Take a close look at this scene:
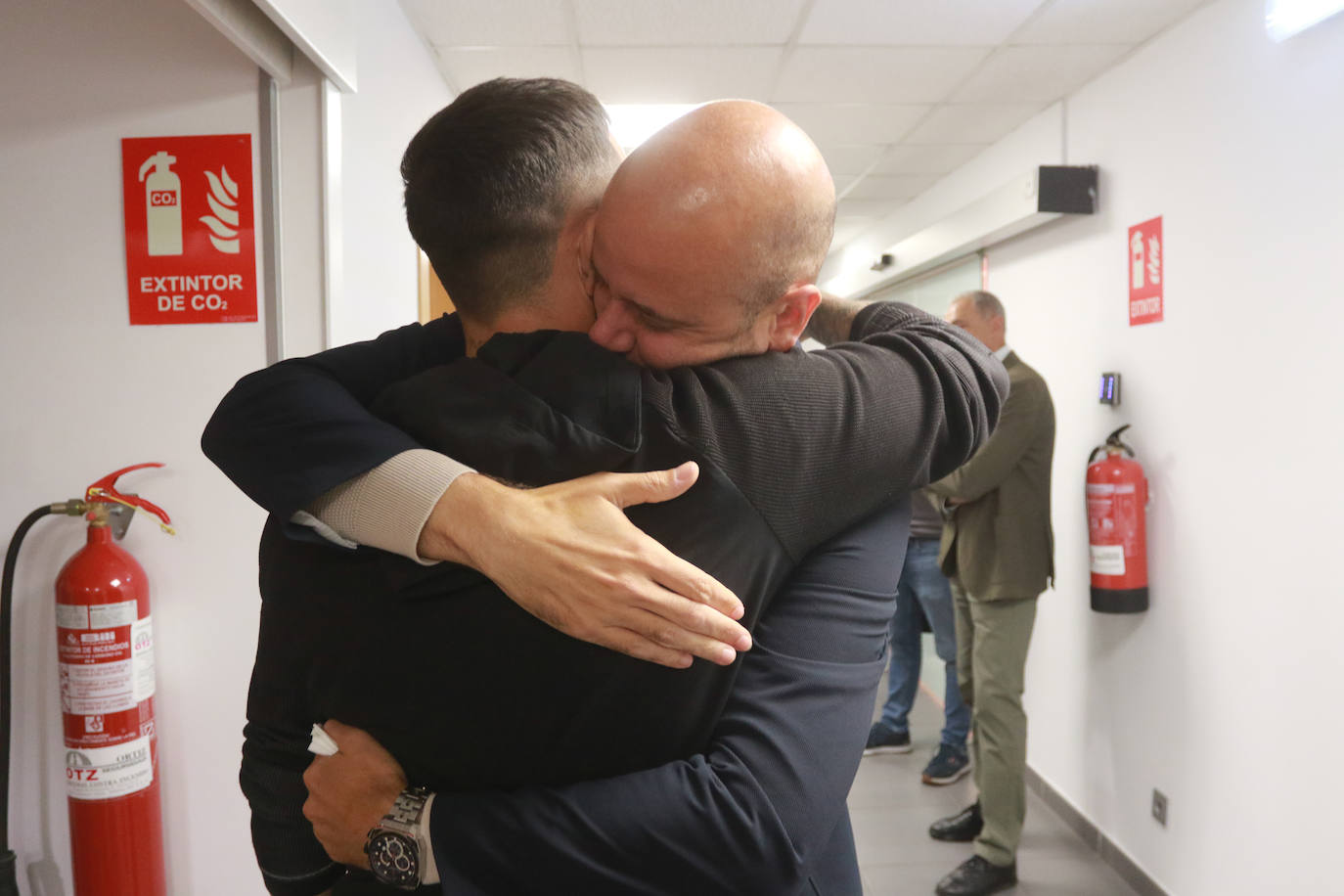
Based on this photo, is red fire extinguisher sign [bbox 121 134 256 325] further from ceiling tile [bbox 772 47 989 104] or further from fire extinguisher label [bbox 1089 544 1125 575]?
fire extinguisher label [bbox 1089 544 1125 575]

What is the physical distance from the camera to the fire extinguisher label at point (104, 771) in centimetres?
173

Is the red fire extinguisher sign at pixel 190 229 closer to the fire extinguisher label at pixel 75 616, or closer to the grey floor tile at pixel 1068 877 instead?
the fire extinguisher label at pixel 75 616

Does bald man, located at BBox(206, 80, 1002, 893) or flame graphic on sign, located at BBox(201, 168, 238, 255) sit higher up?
flame graphic on sign, located at BBox(201, 168, 238, 255)

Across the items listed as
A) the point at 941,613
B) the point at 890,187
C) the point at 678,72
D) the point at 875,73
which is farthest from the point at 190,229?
the point at 890,187

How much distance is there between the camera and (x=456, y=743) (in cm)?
78

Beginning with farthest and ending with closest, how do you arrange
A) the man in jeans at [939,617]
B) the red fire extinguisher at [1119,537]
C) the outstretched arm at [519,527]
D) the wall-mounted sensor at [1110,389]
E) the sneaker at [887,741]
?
the sneaker at [887,741] → the man in jeans at [939,617] → the wall-mounted sensor at [1110,389] → the red fire extinguisher at [1119,537] → the outstretched arm at [519,527]

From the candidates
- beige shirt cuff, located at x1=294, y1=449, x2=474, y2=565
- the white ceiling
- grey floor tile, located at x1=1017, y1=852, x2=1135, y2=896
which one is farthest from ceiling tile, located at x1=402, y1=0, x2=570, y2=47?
grey floor tile, located at x1=1017, y1=852, x2=1135, y2=896

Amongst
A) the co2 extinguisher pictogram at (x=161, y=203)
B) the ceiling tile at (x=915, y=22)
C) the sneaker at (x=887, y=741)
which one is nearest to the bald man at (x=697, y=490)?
the co2 extinguisher pictogram at (x=161, y=203)

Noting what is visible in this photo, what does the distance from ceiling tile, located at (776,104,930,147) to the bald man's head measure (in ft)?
10.8

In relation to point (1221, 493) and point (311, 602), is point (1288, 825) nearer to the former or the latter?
point (1221, 493)

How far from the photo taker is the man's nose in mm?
858

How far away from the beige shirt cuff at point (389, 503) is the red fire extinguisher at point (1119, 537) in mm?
2803

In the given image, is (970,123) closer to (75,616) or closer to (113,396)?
(113,396)

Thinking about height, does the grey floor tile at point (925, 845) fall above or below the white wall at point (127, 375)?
below
